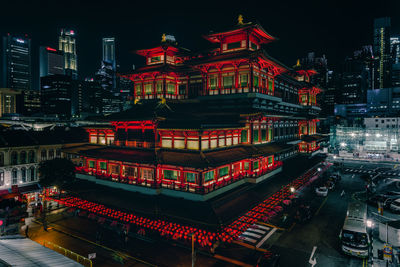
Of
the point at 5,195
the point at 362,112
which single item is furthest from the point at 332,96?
the point at 5,195

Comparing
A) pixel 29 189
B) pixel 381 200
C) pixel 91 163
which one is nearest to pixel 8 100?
pixel 29 189

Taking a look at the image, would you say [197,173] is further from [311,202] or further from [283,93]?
[283,93]

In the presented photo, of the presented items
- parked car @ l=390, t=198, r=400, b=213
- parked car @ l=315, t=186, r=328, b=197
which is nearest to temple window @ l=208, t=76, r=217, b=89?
parked car @ l=315, t=186, r=328, b=197

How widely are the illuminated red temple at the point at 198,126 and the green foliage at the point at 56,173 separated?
1.88m

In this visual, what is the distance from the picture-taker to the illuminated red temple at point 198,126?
2634 cm

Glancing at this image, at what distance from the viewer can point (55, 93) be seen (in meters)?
175

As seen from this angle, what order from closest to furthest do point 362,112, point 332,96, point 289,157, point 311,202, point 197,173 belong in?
point 197,173 → point 311,202 → point 289,157 → point 362,112 → point 332,96

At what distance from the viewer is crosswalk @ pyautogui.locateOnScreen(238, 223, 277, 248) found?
2447 cm

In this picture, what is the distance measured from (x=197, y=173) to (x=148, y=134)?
8.92 meters

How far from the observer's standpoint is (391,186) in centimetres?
4719

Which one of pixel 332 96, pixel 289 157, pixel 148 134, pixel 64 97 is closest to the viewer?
pixel 148 134

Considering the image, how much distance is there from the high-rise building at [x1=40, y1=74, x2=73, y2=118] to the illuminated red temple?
156864 millimetres

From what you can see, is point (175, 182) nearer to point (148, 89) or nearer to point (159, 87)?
point (159, 87)

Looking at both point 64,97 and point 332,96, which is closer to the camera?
point 64,97
